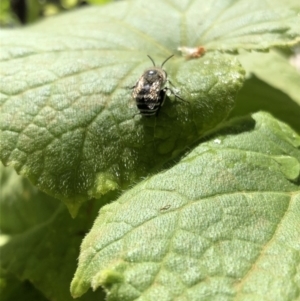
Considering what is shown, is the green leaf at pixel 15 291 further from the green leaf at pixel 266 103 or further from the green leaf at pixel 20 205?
the green leaf at pixel 266 103

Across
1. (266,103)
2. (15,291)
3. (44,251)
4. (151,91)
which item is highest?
(151,91)

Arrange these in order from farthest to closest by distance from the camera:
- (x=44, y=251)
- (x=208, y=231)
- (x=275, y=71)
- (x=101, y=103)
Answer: (x=275, y=71) < (x=44, y=251) < (x=101, y=103) < (x=208, y=231)

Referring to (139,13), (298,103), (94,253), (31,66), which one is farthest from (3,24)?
(94,253)

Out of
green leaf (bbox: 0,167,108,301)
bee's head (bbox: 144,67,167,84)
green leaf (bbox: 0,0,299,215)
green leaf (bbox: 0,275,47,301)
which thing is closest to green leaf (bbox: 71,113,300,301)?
green leaf (bbox: 0,0,299,215)

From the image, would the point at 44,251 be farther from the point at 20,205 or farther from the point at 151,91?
the point at 151,91

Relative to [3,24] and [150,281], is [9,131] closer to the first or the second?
[150,281]

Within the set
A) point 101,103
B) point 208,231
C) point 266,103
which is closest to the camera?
point 208,231

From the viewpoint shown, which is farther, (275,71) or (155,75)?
(275,71)

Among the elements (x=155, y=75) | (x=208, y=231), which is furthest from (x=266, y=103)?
(x=208, y=231)

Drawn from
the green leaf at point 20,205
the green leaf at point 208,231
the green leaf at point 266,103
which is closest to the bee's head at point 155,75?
the green leaf at point 208,231
